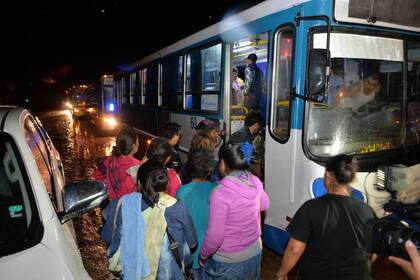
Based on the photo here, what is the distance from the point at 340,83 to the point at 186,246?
2437 mm

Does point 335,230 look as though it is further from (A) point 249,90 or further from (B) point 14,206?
(A) point 249,90

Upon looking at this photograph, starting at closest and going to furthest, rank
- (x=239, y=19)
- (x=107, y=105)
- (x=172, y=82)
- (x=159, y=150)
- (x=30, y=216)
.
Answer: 1. (x=30, y=216)
2. (x=159, y=150)
3. (x=239, y=19)
4. (x=172, y=82)
5. (x=107, y=105)

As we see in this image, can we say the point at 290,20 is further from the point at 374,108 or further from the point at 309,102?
the point at 374,108

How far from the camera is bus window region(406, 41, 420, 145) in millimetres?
4574

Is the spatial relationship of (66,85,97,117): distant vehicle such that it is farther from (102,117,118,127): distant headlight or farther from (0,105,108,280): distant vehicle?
(0,105,108,280): distant vehicle

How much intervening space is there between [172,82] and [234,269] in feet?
19.7

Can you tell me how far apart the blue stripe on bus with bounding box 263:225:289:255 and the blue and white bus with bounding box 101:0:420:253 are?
14 millimetres

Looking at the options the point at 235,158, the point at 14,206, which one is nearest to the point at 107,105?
the point at 235,158

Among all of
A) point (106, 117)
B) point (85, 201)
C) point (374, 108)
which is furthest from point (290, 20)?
point (106, 117)

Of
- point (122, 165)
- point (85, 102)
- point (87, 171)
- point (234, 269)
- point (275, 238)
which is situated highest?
point (85, 102)

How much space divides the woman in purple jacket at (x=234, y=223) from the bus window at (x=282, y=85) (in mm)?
1478

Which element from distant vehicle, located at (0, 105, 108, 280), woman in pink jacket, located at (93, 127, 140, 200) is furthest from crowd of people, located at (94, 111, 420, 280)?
woman in pink jacket, located at (93, 127, 140, 200)

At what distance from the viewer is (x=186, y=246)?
275 centimetres

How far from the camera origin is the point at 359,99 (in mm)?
4109
